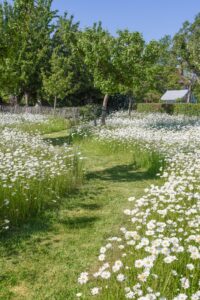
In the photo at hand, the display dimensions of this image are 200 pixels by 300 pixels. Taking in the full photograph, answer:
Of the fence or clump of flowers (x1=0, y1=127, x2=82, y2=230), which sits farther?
the fence

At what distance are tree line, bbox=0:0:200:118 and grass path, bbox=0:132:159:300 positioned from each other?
5535mm

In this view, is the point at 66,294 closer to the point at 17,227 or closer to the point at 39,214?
the point at 17,227

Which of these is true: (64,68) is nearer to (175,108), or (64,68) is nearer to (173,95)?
(175,108)

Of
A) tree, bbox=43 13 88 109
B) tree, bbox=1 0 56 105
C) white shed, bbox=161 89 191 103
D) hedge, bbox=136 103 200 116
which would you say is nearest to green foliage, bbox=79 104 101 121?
tree, bbox=43 13 88 109

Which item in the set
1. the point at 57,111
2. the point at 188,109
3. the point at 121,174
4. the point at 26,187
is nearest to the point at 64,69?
the point at 57,111

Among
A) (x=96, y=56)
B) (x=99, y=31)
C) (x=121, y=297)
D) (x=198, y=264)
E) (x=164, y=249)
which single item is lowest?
(x=121, y=297)

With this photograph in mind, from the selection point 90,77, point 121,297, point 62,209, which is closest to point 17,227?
point 62,209

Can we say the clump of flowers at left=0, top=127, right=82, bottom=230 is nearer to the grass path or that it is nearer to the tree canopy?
the grass path

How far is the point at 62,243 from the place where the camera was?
249 inches

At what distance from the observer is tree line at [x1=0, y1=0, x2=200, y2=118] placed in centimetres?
1170

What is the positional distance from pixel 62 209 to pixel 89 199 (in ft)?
3.79

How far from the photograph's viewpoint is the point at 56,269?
17.6 ft

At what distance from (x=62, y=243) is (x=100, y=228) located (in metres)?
1.05

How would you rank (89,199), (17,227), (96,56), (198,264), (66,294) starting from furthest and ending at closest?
(96,56) → (89,199) → (17,227) → (66,294) → (198,264)
